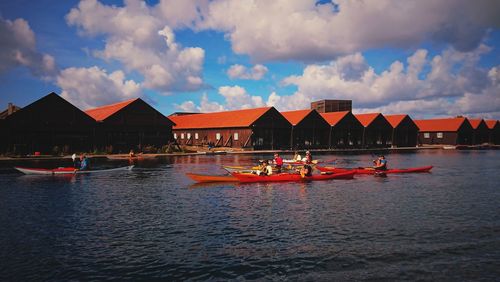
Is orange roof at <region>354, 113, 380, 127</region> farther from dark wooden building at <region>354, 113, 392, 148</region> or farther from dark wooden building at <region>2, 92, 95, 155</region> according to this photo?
dark wooden building at <region>2, 92, 95, 155</region>

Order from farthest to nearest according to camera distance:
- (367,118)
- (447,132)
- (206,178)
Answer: (447,132)
(367,118)
(206,178)

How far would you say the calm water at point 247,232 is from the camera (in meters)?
11.8

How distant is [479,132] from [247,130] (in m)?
70.5

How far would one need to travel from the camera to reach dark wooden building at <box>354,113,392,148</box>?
8410cm

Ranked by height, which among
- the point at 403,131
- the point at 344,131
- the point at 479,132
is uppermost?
the point at 479,132

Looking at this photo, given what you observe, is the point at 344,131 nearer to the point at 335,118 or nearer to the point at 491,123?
the point at 335,118

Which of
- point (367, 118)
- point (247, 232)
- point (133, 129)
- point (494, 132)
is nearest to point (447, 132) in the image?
point (494, 132)

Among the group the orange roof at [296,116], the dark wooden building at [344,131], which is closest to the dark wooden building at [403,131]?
the dark wooden building at [344,131]

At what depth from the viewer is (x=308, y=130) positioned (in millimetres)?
→ 76312

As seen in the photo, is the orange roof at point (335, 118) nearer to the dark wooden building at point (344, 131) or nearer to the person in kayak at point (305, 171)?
the dark wooden building at point (344, 131)

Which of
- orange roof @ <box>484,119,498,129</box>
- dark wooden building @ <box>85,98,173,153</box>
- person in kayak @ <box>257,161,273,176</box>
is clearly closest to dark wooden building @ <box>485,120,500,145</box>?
orange roof @ <box>484,119,498,129</box>

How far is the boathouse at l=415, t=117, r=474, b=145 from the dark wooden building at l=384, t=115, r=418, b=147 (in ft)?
10.8

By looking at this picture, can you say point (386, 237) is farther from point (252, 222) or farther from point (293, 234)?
point (252, 222)

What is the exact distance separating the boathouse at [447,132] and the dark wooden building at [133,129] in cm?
6428
